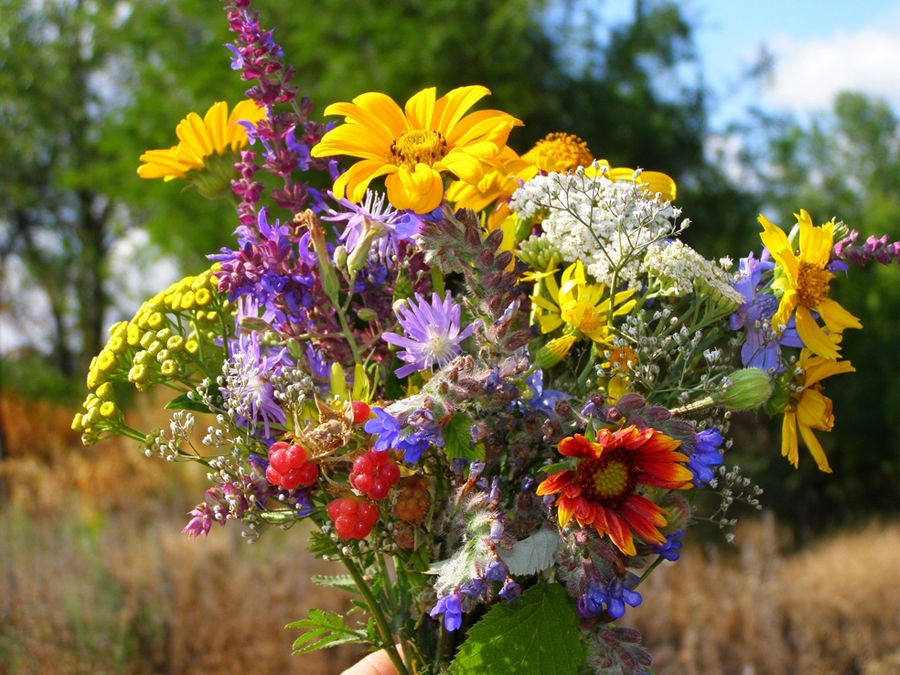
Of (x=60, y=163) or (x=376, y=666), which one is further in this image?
(x=60, y=163)

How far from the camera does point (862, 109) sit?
1925 centimetres

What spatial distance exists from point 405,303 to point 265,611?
2798 millimetres

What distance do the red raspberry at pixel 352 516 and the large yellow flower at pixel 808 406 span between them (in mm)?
476

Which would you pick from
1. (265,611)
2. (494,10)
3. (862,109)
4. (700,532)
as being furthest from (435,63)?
(862,109)

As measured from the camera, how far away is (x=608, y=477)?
89 centimetres

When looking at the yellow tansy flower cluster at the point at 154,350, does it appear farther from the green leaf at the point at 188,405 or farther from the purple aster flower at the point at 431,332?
the purple aster flower at the point at 431,332

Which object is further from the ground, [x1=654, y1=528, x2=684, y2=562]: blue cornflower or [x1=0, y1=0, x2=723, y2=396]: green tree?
[x1=0, y1=0, x2=723, y2=396]: green tree

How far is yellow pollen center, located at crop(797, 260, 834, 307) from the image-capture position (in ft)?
3.24

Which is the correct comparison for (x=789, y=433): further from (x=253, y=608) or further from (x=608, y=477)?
(x=253, y=608)

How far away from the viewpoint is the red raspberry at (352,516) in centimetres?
94

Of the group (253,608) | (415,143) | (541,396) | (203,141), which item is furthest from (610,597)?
(253,608)

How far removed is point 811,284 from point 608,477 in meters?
0.34

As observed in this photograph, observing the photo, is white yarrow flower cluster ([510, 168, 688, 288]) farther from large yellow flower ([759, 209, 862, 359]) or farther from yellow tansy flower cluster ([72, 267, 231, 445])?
yellow tansy flower cluster ([72, 267, 231, 445])

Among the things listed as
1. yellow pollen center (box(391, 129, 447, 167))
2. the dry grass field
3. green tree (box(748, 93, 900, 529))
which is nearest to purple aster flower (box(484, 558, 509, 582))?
yellow pollen center (box(391, 129, 447, 167))
